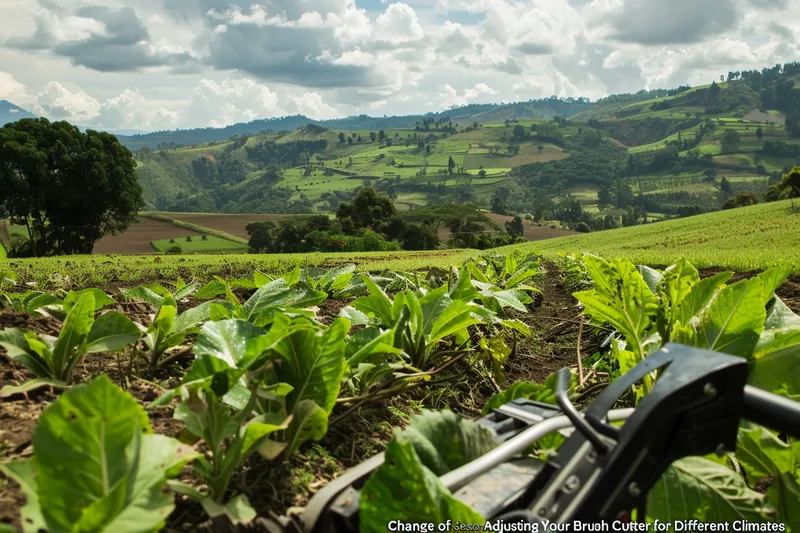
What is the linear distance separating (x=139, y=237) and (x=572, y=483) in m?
74.2

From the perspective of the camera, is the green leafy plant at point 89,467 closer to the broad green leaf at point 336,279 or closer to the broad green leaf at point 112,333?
the broad green leaf at point 112,333

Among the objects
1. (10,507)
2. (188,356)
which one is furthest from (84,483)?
(188,356)

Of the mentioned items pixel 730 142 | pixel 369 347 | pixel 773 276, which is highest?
pixel 730 142

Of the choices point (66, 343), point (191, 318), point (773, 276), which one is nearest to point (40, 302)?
point (191, 318)

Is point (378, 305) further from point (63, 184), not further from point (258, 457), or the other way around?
point (63, 184)

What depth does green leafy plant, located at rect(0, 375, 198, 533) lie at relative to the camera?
93 cm

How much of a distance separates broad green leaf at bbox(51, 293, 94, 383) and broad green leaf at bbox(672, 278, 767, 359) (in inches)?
80.6

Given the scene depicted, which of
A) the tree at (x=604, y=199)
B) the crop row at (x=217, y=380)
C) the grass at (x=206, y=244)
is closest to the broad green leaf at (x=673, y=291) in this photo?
the crop row at (x=217, y=380)

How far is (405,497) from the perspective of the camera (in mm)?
1003

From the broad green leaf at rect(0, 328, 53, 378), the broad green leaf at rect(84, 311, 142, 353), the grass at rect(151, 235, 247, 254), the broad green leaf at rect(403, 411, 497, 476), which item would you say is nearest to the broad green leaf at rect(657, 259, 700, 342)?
the broad green leaf at rect(403, 411, 497, 476)

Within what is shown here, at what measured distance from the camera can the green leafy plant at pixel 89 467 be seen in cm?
93

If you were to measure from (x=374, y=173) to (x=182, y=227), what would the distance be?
123 m

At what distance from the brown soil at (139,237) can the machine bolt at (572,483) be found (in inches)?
2063

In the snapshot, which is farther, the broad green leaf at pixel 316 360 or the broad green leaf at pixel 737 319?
the broad green leaf at pixel 737 319
